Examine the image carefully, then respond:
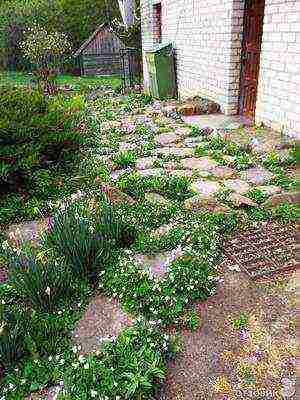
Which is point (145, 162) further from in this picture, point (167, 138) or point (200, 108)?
point (200, 108)

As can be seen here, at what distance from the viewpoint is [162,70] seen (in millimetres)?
9805

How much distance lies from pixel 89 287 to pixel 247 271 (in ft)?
3.43

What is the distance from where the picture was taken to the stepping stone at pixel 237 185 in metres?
3.82

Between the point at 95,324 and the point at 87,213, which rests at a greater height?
the point at 87,213

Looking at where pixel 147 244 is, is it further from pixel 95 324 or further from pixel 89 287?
pixel 95 324

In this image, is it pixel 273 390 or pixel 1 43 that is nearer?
pixel 273 390

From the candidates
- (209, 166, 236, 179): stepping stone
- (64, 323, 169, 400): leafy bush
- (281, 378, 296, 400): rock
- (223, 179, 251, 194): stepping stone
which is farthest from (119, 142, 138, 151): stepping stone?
(281, 378, 296, 400): rock

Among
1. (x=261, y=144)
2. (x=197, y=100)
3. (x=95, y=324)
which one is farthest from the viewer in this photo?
(x=197, y=100)

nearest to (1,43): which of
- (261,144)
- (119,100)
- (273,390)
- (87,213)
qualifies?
(119,100)

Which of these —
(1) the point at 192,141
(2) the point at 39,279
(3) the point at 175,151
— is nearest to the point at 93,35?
(1) the point at 192,141

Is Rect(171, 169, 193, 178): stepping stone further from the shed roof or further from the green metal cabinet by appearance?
the shed roof

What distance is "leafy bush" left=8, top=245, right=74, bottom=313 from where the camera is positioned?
2.41m

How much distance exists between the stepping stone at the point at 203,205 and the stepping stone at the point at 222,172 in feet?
2.50

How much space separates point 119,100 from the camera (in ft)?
35.1
